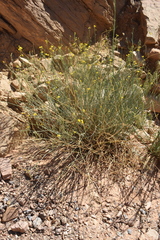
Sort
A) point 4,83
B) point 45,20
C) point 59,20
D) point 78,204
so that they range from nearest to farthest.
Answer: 1. point 78,204
2. point 4,83
3. point 45,20
4. point 59,20

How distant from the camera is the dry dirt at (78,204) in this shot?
1986 mm

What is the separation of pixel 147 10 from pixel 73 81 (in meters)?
2.10

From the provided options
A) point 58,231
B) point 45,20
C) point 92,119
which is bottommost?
point 58,231

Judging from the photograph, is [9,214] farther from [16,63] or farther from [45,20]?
[45,20]

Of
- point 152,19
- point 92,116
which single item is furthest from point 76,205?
point 152,19

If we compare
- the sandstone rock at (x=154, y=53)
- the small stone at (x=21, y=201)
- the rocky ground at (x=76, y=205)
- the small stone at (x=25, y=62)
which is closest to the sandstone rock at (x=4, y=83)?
the small stone at (x=25, y=62)

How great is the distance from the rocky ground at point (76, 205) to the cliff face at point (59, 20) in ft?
7.30

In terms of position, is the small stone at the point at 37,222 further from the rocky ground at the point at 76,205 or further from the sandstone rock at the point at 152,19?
the sandstone rock at the point at 152,19

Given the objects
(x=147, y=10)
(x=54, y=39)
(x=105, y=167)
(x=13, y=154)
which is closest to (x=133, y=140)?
(x=105, y=167)

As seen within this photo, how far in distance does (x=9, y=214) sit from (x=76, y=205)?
0.63m

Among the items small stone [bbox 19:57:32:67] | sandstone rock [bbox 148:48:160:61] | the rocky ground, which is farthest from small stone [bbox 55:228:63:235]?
sandstone rock [bbox 148:48:160:61]

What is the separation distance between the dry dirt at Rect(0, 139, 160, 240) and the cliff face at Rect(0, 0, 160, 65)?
7.27 feet

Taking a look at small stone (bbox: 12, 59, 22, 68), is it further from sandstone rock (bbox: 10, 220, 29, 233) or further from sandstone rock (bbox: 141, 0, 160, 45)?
sandstone rock (bbox: 10, 220, 29, 233)

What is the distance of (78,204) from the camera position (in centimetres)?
220
